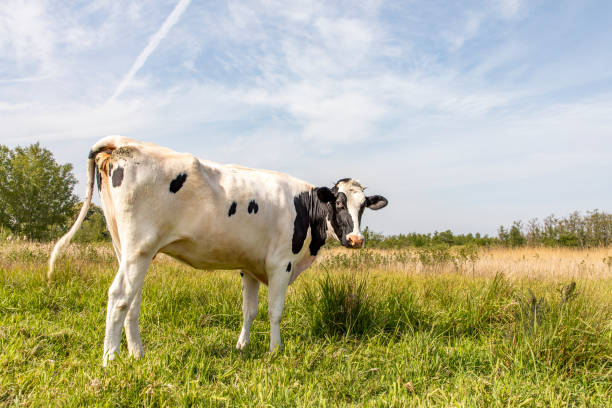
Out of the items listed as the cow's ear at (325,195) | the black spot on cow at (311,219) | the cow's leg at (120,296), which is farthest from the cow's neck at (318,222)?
the cow's leg at (120,296)

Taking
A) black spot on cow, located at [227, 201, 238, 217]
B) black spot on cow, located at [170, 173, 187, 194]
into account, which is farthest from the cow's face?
black spot on cow, located at [170, 173, 187, 194]

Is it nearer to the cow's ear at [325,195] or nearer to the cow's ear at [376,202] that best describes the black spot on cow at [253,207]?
the cow's ear at [325,195]

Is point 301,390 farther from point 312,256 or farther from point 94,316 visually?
point 94,316

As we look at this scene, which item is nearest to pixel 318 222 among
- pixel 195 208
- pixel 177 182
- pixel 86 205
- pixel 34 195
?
pixel 195 208

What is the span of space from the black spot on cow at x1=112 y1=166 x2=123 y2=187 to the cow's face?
225 centimetres

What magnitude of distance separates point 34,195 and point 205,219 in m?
45.5

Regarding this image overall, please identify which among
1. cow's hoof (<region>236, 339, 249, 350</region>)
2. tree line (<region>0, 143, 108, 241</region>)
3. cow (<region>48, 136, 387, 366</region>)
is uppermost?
tree line (<region>0, 143, 108, 241</region>)

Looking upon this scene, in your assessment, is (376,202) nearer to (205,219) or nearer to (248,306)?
(248,306)

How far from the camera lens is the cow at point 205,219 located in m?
4.12

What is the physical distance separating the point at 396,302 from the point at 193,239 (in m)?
3.05

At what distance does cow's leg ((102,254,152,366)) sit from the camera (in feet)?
13.2

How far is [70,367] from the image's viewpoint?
4.11m

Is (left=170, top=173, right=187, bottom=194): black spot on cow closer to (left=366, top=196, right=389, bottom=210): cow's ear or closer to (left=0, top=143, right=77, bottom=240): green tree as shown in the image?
(left=366, top=196, right=389, bottom=210): cow's ear

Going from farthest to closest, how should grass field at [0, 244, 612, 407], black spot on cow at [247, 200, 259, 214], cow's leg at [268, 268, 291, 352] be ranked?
cow's leg at [268, 268, 291, 352] < black spot on cow at [247, 200, 259, 214] < grass field at [0, 244, 612, 407]
